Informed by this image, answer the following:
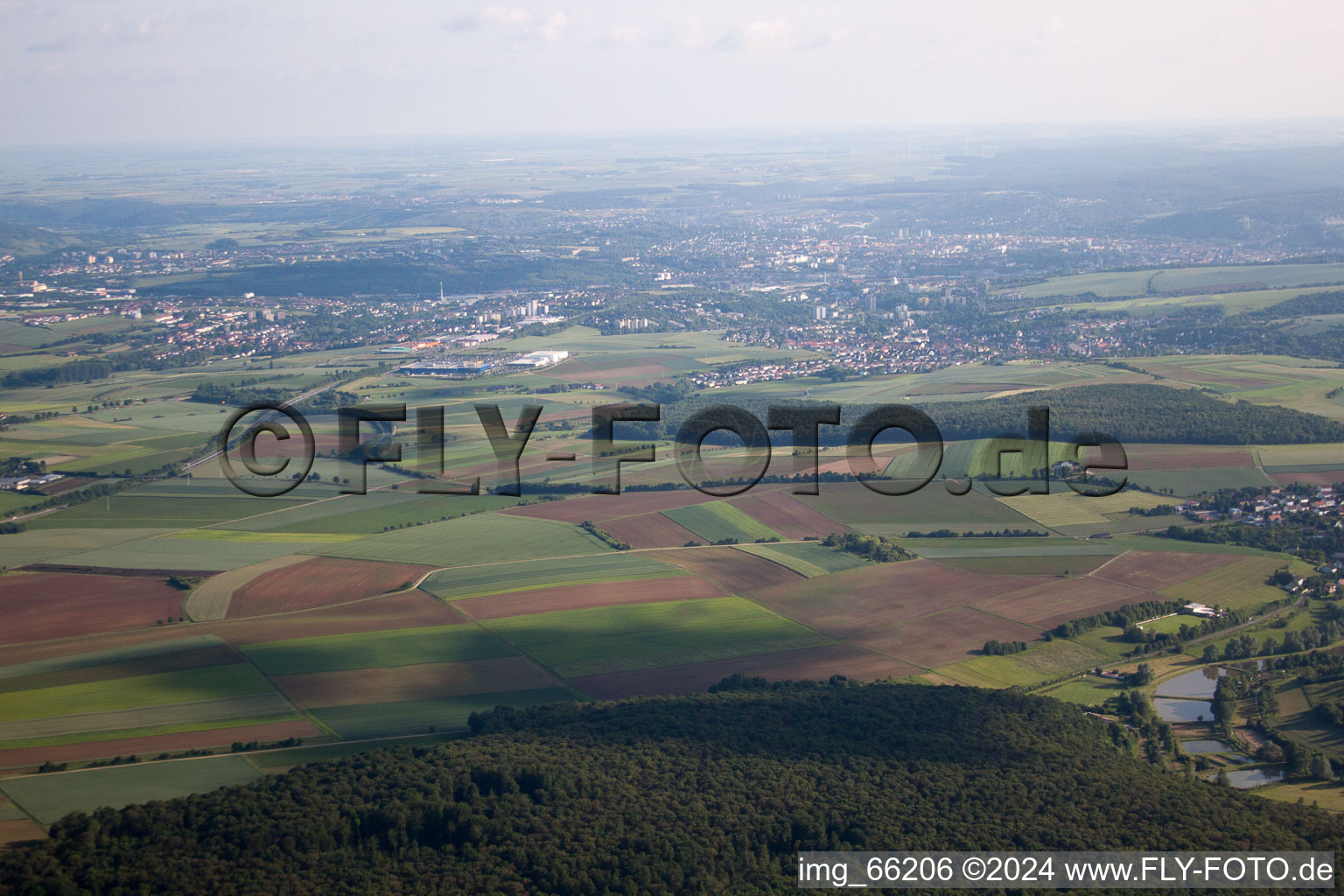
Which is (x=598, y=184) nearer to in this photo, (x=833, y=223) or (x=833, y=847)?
(x=833, y=223)

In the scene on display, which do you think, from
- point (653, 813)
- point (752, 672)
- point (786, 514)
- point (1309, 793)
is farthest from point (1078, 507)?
point (653, 813)

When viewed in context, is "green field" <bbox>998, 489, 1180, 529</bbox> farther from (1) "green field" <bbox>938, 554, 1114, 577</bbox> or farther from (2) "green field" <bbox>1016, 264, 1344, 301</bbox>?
(2) "green field" <bbox>1016, 264, 1344, 301</bbox>

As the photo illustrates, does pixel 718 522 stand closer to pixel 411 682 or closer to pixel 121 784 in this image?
pixel 411 682

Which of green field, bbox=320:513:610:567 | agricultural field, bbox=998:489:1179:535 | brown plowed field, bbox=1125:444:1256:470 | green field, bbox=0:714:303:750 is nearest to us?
green field, bbox=0:714:303:750

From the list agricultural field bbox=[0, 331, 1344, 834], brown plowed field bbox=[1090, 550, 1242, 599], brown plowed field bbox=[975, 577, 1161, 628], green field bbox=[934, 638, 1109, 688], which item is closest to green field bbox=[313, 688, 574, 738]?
agricultural field bbox=[0, 331, 1344, 834]

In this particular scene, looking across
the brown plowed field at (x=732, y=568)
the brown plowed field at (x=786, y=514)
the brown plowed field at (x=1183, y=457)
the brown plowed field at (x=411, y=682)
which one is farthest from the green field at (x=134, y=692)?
the brown plowed field at (x=1183, y=457)

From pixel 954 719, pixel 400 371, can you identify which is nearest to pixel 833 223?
pixel 400 371

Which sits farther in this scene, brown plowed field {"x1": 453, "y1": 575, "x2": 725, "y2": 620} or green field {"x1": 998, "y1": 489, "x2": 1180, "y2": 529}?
green field {"x1": 998, "y1": 489, "x2": 1180, "y2": 529}
